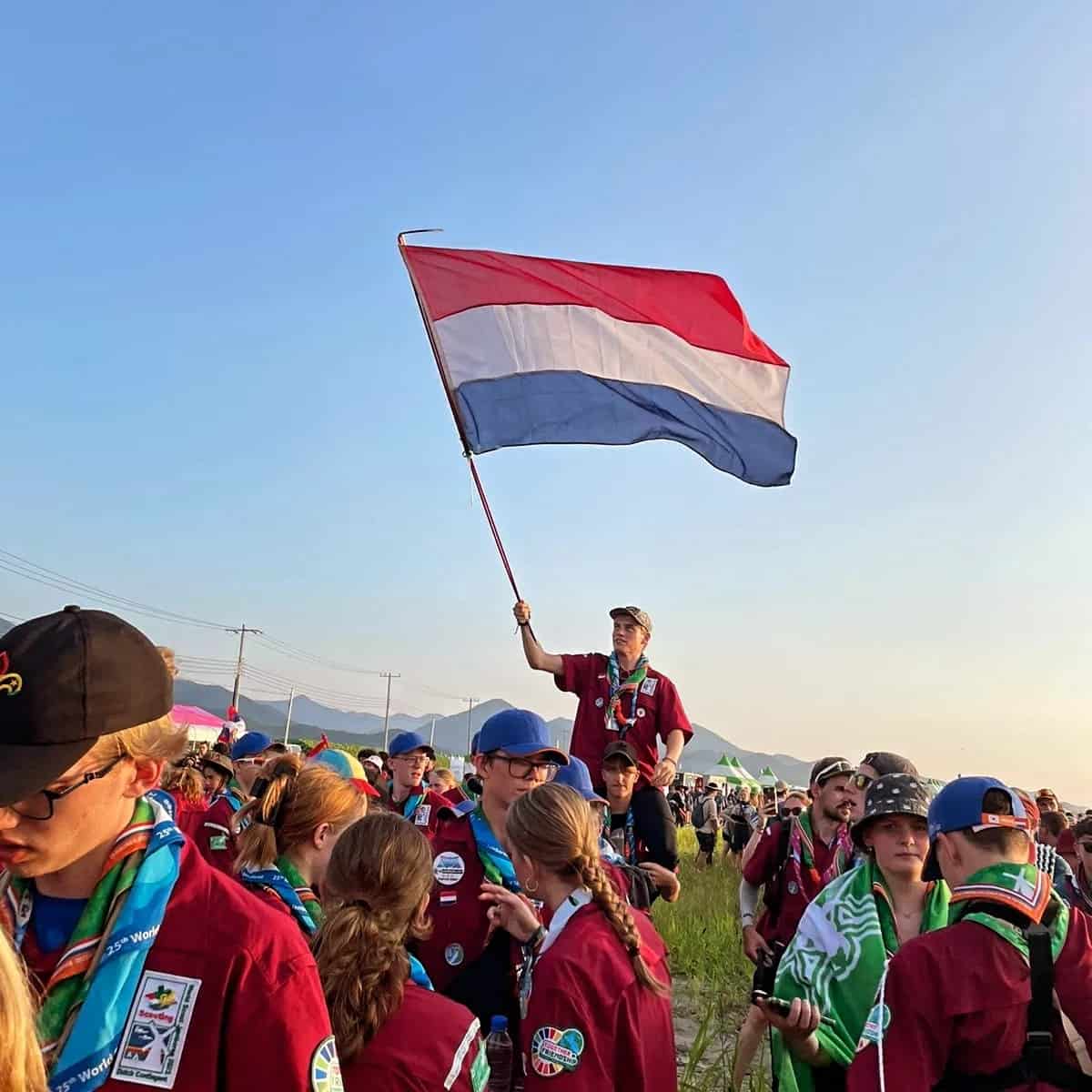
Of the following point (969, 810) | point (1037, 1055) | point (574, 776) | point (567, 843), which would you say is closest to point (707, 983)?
point (574, 776)

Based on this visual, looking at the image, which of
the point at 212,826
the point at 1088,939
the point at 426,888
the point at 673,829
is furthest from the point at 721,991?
the point at 426,888

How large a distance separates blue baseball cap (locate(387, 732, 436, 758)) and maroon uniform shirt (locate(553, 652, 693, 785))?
204 centimetres

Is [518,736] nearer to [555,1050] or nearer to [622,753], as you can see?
[555,1050]

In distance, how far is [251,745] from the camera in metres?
8.38

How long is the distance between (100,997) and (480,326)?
7.07 m

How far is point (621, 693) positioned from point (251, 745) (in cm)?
341

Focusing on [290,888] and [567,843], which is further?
[290,888]

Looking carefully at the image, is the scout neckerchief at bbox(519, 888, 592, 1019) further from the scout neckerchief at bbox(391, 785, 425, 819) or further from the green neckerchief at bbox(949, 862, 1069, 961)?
the scout neckerchief at bbox(391, 785, 425, 819)

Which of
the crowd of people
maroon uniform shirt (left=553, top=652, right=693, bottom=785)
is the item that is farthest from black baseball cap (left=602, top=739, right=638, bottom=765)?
the crowd of people

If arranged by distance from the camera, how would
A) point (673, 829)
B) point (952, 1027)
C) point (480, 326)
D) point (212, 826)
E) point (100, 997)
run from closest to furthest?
point (100, 997), point (952, 1027), point (212, 826), point (673, 829), point (480, 326)

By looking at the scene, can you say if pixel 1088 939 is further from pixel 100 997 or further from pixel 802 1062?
pixel 100 997

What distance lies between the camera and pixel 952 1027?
9.82 ft

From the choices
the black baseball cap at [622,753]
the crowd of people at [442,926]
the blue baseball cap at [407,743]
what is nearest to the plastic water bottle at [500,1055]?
the crowd of people at [442,926]

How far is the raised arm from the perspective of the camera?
6.80 m
